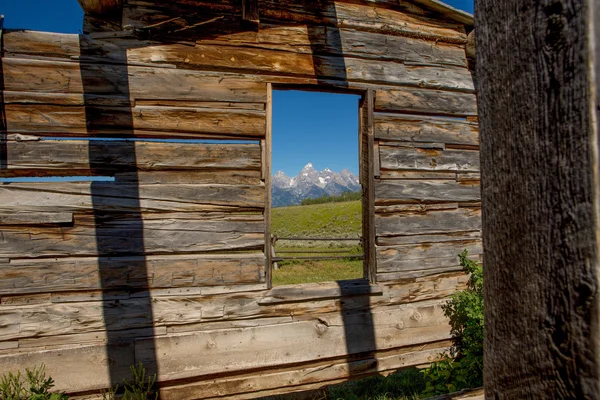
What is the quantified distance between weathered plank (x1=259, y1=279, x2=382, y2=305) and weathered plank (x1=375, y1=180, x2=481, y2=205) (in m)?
0.93

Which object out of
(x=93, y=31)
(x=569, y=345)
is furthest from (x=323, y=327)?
(x=93, y=31)

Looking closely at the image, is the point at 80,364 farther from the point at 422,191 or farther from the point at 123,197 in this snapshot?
the point at 422,191

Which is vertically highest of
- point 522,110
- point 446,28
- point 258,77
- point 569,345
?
point 446,28

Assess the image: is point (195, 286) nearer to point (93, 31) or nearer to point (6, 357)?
point (6, 357)

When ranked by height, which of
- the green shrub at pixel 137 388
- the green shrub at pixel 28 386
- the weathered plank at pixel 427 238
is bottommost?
the green shrub at pixel 137 388

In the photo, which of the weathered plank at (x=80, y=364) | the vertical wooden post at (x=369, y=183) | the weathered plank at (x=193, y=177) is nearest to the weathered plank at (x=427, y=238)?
the vertical wooden post at (x=369, y=183)

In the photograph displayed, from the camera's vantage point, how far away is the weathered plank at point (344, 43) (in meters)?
3.61

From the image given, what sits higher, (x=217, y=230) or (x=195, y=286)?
(x=217, y=230)

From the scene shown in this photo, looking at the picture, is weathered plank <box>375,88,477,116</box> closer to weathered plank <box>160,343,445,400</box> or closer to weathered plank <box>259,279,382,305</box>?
weathered plank <box>259,279,382,305</box>

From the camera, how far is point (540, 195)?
73 centimetres

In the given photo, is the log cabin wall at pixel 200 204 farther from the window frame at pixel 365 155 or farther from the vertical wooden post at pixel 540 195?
the vertical wooden post at pixel 540 195

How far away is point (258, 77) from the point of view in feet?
11.7

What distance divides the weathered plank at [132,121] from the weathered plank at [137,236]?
808 millimetres

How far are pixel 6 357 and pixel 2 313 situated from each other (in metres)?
0.36
